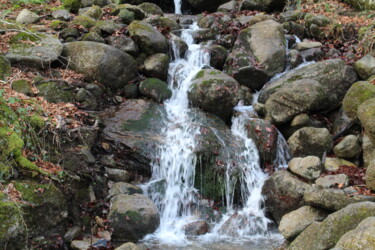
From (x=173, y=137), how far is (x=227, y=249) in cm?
304

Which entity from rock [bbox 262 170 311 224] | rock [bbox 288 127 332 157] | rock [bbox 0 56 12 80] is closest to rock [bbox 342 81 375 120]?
rock [bbox 288 127 332 157]

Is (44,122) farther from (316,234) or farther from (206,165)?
(316,234)

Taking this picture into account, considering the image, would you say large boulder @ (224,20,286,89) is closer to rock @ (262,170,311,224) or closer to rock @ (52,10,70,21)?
rock @ (262,170,311,224)

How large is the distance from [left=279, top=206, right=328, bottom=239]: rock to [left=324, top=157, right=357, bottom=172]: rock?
76.0 inches

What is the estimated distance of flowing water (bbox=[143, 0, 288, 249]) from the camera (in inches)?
261

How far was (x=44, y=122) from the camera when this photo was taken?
635 centimetres

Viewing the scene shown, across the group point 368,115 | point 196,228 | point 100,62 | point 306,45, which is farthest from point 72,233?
point 306,45

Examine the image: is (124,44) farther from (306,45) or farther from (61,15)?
(306,45)

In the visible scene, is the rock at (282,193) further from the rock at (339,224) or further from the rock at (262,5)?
the rock at (262,5)

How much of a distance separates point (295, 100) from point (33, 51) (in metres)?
6.30

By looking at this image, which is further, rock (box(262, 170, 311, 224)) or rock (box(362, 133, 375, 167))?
rock (box(362, 133, 375, 167))

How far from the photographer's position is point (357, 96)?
8578mm

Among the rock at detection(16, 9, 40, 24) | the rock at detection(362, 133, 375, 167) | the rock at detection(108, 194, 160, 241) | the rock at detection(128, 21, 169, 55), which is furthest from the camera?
the rock at detection(16, 9, 40, 24)

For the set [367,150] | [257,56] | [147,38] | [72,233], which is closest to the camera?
[72,233]
